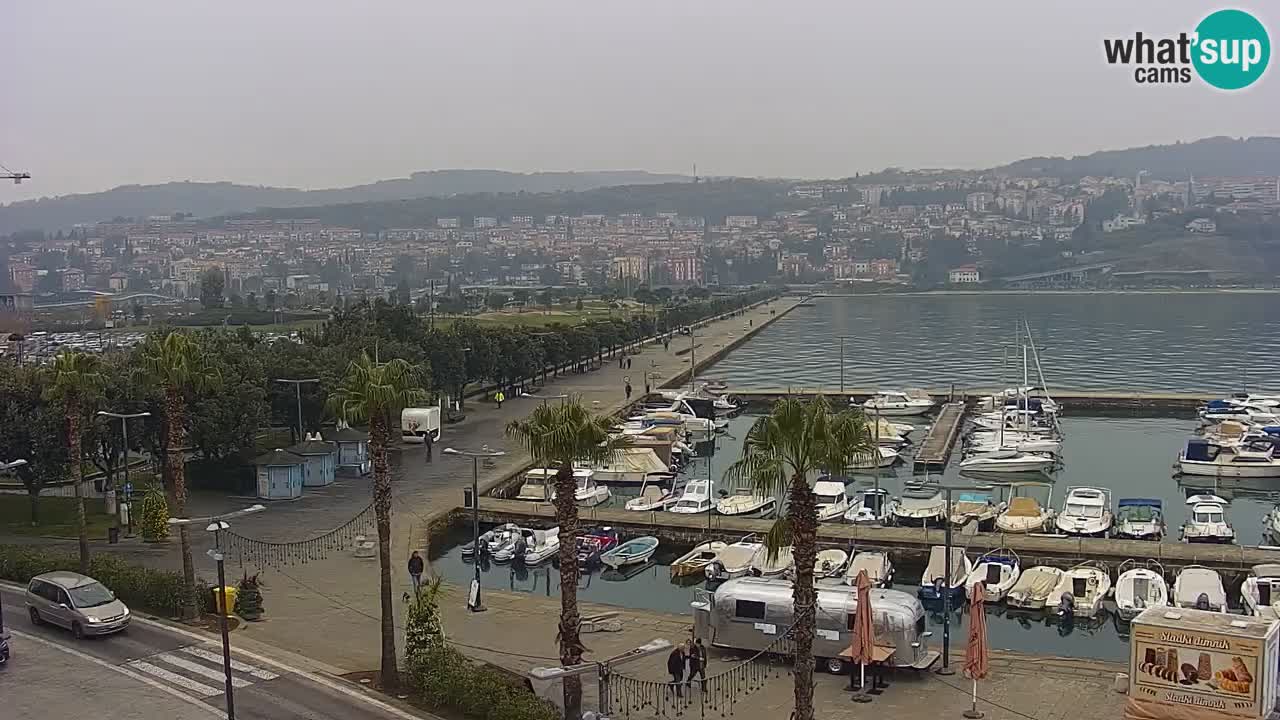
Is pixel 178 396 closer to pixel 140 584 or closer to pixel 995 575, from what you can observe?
pixel 140 584

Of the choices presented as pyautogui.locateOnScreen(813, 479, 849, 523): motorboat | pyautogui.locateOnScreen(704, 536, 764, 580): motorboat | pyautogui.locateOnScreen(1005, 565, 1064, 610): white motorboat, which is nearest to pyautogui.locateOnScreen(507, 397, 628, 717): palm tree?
pyautogui.locateOnScreen(704, 536, 764, 580): motorboat

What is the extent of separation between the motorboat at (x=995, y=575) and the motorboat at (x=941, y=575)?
16 cm

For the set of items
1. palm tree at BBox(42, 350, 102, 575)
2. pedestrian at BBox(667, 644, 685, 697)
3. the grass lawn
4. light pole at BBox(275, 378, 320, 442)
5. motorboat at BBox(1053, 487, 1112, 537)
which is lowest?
motorboat at BBox(1053, 487, 1112, 537)

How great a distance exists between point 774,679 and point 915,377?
60.1 m

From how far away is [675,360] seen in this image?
254 feet

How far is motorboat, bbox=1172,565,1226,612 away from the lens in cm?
2200

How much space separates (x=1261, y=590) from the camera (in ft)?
→ 75.3

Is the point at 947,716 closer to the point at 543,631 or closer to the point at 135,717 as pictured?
the point at 543,631

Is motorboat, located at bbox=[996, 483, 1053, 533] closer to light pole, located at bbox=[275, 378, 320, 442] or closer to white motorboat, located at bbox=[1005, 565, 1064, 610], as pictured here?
white motorboat, located at bbox=[1005, 565, 1064, 610]

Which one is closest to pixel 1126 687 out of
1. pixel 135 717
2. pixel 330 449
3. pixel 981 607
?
pixel 981 607

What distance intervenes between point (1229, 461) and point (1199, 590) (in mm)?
19899

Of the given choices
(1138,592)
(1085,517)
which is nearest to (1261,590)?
(1138,592)

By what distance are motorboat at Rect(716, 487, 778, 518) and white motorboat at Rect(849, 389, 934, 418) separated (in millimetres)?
23397

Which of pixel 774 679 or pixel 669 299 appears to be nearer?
pixel 774 679
